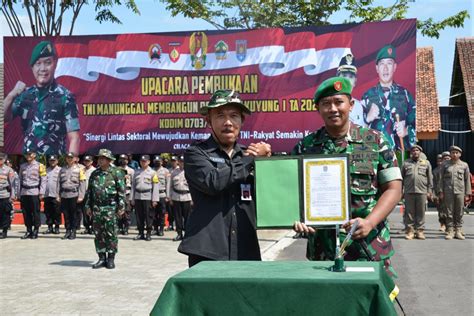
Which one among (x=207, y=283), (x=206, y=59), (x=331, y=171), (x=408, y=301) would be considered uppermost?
(x=206, y=59)

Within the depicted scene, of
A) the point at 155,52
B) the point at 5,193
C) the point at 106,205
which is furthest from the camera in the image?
the point at 5,193

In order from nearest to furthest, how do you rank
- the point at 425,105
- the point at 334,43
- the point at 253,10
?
the point at 334,43 → the point at 253,10 → the point at 425,105

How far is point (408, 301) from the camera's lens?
22.9 ft

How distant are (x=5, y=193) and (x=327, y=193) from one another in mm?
13009

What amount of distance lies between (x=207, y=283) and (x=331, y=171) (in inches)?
34.4

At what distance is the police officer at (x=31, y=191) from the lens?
574 inches

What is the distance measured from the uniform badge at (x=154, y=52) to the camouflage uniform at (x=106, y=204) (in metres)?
4.54

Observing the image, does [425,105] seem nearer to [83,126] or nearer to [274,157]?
[83,126]

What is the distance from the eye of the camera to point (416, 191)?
1392 cm

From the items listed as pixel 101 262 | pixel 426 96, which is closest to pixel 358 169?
pixel 101 262

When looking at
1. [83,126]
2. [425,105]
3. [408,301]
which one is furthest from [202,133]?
[425,105]

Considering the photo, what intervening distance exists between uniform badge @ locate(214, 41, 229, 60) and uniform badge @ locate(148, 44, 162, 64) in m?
1.31

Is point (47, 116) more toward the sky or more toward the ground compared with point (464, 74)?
more toward the ground

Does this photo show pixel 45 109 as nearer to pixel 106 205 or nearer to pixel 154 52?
pixel 154 52
